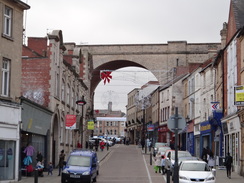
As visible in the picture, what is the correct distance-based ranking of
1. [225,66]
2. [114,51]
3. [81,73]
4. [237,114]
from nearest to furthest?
1. [237,114]
2. [225,66]
3. [81,73]
4. [114,51]

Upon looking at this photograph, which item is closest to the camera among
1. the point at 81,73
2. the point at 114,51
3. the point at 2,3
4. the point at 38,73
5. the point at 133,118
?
the point at 2,3

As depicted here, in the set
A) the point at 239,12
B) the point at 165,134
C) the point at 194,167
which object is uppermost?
the point at 239,12

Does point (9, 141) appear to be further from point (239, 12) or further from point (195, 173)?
point (239, 12)

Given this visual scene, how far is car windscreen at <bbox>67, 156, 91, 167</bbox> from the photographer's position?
25.8m

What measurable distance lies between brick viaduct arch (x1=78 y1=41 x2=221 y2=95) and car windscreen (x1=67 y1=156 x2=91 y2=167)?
39.5 m

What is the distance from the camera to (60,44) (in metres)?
37.7

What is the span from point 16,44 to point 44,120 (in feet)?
25.8

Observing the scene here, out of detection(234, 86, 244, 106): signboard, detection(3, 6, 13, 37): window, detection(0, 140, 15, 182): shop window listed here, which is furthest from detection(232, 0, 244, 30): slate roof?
detection(0, 140, 15, 182): shop window

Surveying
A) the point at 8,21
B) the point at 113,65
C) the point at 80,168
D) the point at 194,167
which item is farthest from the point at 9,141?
the point at 113,65

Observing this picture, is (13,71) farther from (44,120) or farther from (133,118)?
(133,118)

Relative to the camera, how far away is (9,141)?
2520 cm

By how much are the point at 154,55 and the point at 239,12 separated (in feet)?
111

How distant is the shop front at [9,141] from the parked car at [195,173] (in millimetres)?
8236

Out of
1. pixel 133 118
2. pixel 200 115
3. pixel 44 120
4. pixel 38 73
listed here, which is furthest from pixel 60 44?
pixel 133 118
